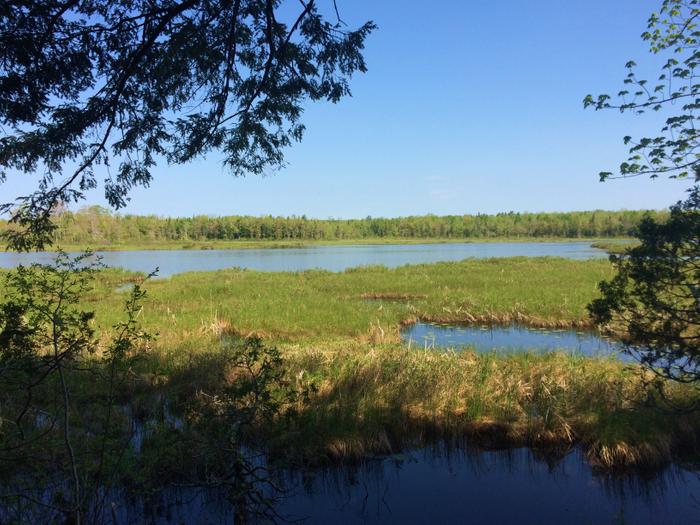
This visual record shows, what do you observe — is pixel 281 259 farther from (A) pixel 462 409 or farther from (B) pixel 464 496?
(B) pixel 464 496

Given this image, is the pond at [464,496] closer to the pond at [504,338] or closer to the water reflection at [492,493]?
the water reflection at [492,493]

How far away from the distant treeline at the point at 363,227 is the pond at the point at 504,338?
116 metres

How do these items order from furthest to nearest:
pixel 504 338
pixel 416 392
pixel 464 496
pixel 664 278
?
pixel 504 338, pixel 416 392, pixel 464 496, pixel 664 278

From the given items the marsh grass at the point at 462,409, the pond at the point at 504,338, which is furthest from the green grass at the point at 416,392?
the pond at the point at 504,338

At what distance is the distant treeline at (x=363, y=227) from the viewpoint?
137m

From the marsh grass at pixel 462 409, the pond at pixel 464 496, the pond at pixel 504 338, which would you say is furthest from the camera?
the pond at pixel 504 338

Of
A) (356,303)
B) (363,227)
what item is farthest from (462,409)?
(363,227)

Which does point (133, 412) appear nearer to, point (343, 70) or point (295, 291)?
point (343, 70)

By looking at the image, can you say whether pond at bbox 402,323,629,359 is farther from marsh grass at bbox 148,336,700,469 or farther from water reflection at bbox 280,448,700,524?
water reflection at bbox 280,448,700,524

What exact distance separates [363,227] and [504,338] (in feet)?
566

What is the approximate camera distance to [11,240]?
4.70 metres

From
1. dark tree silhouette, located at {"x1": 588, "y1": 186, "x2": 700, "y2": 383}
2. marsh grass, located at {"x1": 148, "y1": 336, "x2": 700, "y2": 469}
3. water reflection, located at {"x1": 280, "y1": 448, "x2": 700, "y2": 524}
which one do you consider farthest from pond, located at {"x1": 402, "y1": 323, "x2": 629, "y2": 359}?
dark tree silhouette, located at {"x1": 588, "y1": 186, "x2": 700, "y2": 383}

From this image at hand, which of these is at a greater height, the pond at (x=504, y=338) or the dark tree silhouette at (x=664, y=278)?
the dark tree silhouette at (x=664, y=278)

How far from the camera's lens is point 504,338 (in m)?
15.9
